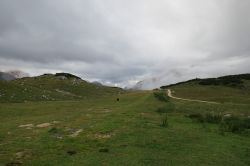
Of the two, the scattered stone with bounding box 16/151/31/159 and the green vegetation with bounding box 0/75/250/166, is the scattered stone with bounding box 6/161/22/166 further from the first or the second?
the scattered stone with bounding box 16/151/31/159

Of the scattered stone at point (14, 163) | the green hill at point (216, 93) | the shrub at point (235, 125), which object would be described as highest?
the green hill at point (216, 93)

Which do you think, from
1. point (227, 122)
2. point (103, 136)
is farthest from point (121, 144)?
point (227, 122)

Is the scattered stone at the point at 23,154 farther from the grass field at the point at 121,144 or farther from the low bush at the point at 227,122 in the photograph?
the low bush at the point at 227,122

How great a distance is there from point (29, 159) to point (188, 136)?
13.8m

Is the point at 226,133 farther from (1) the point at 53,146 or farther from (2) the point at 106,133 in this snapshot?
(1) the point at 53,146

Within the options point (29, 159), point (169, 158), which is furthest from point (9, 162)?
point (169, 158)

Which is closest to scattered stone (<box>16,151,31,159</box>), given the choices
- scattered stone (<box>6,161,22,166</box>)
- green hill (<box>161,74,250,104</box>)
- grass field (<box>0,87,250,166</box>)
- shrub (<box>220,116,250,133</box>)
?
grass field (<box>0,87,250,166</box>)

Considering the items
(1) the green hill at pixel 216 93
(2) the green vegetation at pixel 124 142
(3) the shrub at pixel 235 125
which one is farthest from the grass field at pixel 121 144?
(1) the green hill at pixel 216 93

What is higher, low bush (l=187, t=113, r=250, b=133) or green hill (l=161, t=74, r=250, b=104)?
green hill (l=161, t=74, r=250, b=104)

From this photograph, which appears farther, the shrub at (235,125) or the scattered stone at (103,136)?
the shrub at (235,125)

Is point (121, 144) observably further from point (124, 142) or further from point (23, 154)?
point (23, 154)

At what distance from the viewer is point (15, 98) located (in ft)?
225

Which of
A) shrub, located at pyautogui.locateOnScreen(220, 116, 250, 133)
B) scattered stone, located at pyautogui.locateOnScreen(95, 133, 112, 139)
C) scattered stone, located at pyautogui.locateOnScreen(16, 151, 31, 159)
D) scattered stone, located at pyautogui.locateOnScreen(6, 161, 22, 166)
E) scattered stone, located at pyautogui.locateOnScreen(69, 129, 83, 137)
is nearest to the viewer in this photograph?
scattered stone, located at pyautogui.locateOnScreen(6, 161, 22, 166)

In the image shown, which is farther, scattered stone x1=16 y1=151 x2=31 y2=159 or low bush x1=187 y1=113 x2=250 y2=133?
low bush x1=187 y1=113 x2=250 y2=133
